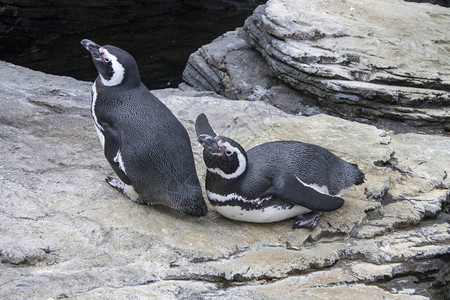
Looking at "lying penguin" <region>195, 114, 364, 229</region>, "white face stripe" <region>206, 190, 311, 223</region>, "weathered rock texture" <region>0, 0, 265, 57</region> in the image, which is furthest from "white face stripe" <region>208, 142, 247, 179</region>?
"weathered rock texture" <region>0, 0, 265, 57</region>

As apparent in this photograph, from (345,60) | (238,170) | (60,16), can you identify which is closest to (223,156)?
(238,170)

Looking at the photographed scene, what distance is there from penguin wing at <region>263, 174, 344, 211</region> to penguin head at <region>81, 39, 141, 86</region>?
3.12 feet

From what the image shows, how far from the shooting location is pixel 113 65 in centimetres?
308

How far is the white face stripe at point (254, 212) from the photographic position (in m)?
2.95

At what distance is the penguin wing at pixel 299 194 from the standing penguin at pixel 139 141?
0.40m

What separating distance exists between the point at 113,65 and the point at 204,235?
993 mm

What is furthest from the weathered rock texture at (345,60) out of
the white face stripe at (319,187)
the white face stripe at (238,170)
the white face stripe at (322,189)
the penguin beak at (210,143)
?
the penguin beak at (210,143)

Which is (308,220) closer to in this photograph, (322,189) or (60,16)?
(322,189)

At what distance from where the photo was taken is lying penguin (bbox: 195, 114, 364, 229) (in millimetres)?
2844

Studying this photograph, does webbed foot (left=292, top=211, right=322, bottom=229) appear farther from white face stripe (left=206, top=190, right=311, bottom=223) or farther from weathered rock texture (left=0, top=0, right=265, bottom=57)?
weathered rock texture (left=0, top=0, right=265, bottom=57)

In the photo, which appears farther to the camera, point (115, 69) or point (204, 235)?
point (115, 69)

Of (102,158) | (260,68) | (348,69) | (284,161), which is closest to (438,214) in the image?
(284,161)

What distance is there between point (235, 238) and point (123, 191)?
→ 655 mm

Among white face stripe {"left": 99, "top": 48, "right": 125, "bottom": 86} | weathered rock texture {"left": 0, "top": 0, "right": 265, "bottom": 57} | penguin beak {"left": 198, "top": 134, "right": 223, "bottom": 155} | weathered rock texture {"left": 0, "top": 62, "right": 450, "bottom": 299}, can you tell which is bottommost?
weathered rock texture {"left": 0, "top": 0, "right": 265, "bottom": 57}
